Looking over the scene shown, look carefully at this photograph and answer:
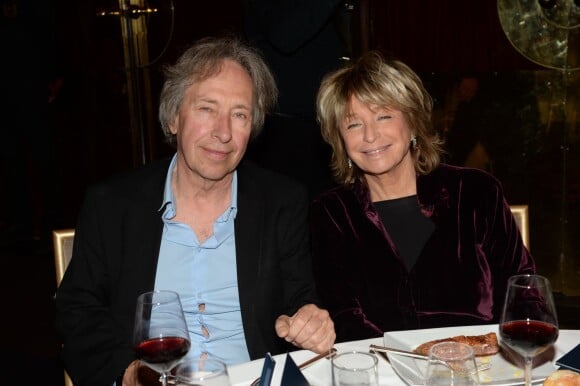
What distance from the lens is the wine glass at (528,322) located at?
1.32 m

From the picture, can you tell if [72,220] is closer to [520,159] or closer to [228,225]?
[520,159]

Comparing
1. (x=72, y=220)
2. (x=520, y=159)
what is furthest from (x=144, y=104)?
(x=520, y=159)

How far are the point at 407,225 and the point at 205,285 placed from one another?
2.30 feet

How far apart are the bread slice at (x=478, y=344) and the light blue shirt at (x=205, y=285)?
26.5 inches

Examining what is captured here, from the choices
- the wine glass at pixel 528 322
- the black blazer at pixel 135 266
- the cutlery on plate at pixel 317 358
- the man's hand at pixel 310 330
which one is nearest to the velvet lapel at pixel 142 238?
the black blazer at pixel 135 266

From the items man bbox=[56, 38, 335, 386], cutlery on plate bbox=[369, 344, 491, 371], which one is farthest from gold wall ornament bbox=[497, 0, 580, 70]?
cutlery on plate bbox=[369, 344, 491, 371]

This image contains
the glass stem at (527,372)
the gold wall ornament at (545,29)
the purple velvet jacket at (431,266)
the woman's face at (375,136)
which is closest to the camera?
the glass stem at (527,372)

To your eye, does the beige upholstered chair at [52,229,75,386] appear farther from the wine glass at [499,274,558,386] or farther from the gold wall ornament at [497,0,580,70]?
the gold wall ornament at [497,0,580,70]

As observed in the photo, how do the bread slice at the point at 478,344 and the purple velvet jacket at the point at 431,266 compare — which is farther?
the purple velvet jacket at the point at 431,266

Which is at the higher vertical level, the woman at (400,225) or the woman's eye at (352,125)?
the woman's eye at (352,125)

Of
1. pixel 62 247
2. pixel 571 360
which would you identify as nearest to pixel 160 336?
pixel 571 360

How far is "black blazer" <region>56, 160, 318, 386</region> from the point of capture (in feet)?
6.30

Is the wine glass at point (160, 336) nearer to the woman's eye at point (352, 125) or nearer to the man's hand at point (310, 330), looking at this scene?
the man's hand at point (310, 330)

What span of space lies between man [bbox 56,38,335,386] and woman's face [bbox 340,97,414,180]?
27cm
